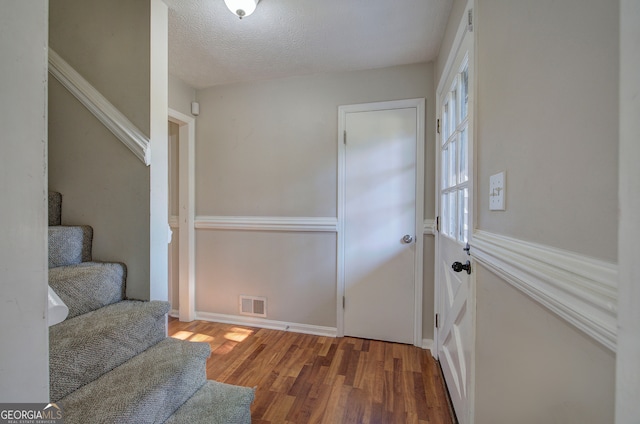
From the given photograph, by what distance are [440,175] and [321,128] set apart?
1.09 m

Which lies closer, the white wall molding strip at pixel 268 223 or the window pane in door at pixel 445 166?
the window pane in door at pixel 445 166

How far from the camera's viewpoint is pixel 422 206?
2.00 meters

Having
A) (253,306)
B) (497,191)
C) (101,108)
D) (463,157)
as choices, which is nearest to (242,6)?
(101,108)

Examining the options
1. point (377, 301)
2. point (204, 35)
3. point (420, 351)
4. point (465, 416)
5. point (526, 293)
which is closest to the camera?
point (526, 293)

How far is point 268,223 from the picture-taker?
2322 millimetres

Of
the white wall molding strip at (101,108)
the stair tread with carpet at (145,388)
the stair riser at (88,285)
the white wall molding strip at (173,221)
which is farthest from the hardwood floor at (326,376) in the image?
the white wall molding strip at (101,108)

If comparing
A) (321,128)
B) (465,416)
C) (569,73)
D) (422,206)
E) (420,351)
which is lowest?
(420,351)

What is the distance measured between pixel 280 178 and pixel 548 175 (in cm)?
199

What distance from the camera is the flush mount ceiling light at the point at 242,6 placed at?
1.36 m

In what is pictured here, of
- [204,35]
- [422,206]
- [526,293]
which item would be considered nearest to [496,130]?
[526,293]

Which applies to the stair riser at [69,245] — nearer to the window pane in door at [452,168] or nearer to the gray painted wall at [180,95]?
the gray painted wall at [180,95]

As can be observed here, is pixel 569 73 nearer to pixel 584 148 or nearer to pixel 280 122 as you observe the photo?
pixel 584 148

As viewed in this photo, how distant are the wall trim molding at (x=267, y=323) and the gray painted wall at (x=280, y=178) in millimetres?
49

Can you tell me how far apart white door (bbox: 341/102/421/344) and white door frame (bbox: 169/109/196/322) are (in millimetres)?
1566
